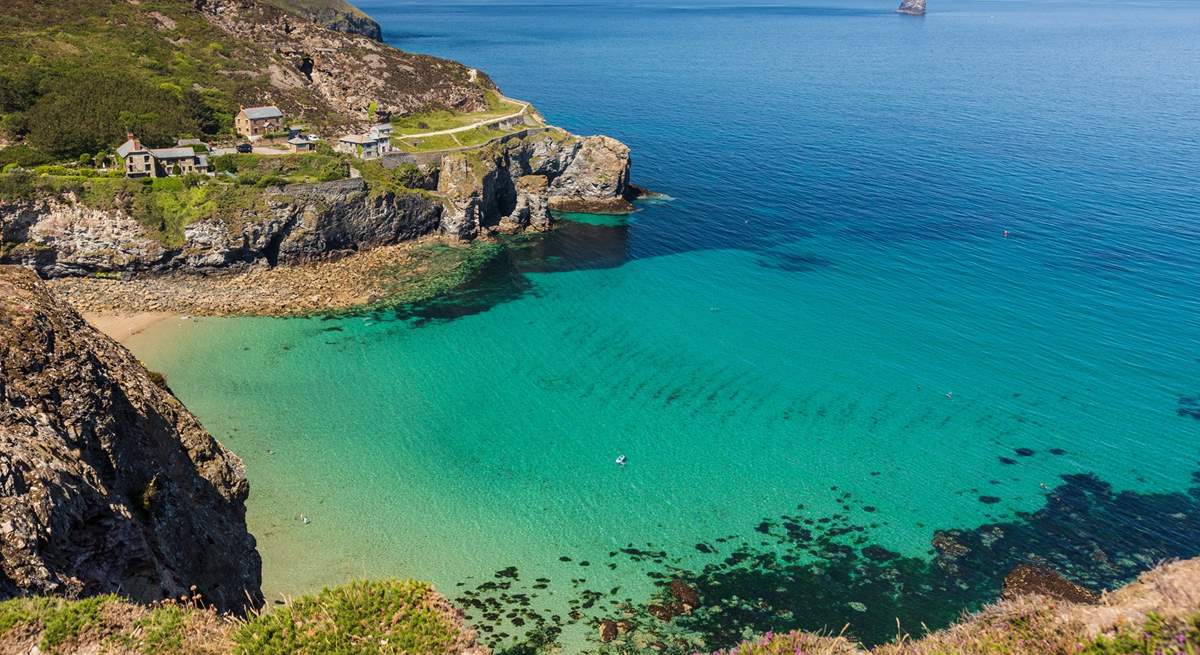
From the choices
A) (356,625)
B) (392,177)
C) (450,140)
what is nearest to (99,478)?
(356,625)

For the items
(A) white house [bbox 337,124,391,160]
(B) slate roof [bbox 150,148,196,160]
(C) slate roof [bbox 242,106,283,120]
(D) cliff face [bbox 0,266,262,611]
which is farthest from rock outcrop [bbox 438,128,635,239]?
(D) cliff face [bbox 0,266,262,611]

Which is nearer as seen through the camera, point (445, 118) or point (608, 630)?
point (608, 630)

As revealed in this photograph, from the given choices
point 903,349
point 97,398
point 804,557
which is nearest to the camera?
point 97,398

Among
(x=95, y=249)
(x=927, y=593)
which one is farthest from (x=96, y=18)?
(x=927, y=593)

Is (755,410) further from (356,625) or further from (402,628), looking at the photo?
(356,625)

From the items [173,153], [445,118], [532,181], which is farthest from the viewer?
[445,118]

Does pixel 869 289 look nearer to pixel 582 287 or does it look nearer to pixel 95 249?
pixel 582 287

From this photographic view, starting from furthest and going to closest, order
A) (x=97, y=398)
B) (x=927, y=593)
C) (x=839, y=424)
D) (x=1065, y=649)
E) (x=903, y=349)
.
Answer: (x=903, y=349) → (x=839, y=424) → (x=927, y=593) → (x=97, y=398) → (x=1065, y=649)
